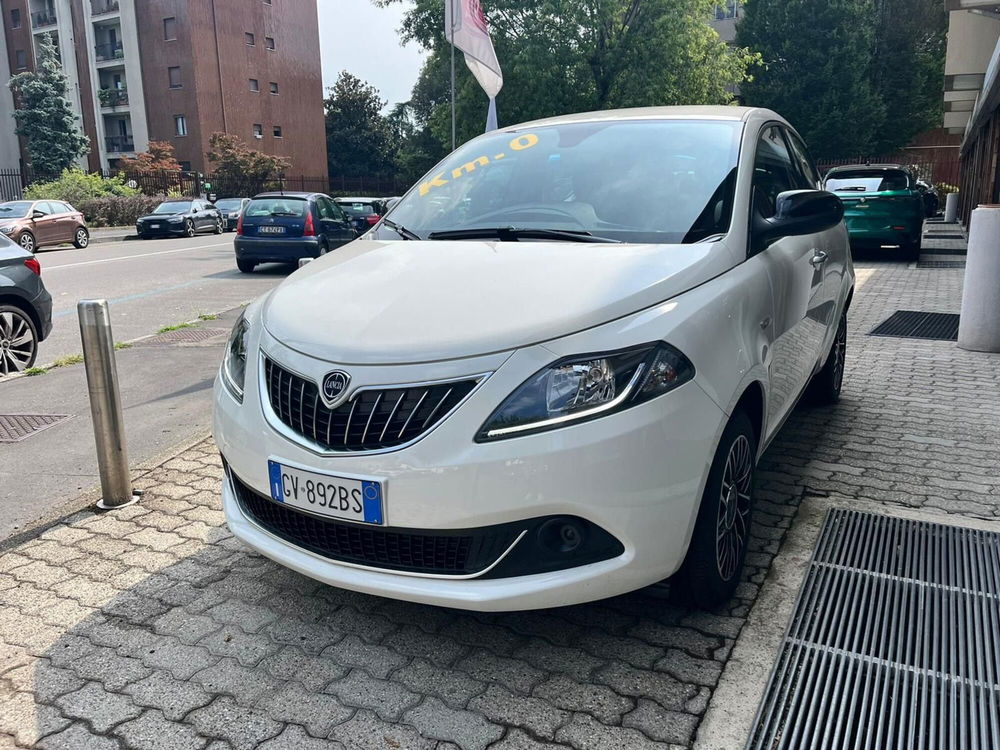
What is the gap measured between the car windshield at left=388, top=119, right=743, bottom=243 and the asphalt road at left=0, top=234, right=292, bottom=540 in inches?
87.1

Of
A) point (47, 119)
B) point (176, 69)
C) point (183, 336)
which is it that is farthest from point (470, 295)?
point (176, 69)

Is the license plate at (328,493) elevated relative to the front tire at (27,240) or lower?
elevated

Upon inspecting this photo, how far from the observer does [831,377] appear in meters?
5.32

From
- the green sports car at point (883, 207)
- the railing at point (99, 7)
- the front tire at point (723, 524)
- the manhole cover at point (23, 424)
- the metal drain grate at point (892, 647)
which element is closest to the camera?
the metal drain grate at point (892, 647)

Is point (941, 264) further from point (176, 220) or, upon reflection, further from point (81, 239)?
point (176, 220)

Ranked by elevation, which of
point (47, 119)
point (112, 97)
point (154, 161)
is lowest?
point (154, 161)

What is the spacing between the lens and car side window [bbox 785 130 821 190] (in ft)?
15.2

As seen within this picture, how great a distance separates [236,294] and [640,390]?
11363 millimetres

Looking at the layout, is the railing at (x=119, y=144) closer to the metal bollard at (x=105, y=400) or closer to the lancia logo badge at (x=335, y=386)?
the metal bollard at (x=105, y=400)

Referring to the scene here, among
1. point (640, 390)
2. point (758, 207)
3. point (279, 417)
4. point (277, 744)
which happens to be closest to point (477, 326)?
point (640, 390)

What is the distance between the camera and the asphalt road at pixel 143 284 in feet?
32.2

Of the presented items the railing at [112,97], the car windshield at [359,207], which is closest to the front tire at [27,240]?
the car windshield at [359,207]

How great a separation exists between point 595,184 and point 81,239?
2291cm

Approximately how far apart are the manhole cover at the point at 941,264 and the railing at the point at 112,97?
44924mm
